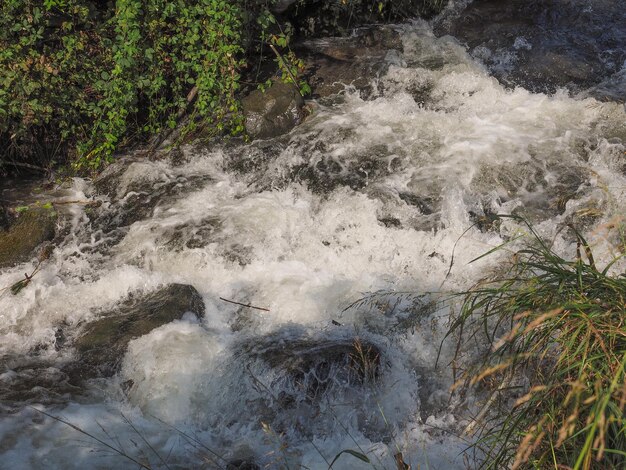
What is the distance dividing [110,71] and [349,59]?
3140 mm

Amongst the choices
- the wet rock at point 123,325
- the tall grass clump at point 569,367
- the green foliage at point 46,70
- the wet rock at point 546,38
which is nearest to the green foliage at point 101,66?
the green foliage at point 46,70

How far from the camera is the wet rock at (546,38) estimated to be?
25.2ft

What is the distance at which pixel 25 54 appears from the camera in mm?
5914

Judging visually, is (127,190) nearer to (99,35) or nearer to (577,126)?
(99,35)

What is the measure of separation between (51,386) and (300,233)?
7.78ft

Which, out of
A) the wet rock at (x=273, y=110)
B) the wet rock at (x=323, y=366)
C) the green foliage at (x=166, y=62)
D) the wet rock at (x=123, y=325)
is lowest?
the wet rock at (x=123, y=325)

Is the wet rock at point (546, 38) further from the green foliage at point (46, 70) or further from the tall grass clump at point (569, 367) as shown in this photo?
the tall grass clump at point (569, 367)

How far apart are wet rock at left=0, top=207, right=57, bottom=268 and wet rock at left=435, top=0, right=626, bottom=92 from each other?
531 centimetres

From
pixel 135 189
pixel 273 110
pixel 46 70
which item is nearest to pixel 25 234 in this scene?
pixel 135 189

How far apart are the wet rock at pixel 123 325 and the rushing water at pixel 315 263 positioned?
106mm

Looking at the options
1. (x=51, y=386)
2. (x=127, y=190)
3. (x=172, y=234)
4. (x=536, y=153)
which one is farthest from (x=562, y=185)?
(x=51, y=386)

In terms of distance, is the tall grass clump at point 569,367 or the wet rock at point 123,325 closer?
the tall grass clump at point 569,367

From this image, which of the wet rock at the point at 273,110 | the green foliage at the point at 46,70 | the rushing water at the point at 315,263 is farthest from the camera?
the wet rock at the point at 273,110

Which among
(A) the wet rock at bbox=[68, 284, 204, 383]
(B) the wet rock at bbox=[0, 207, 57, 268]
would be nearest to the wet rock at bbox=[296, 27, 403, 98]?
(B) the wet rock at bbox=[0, 207, 57, 268]
